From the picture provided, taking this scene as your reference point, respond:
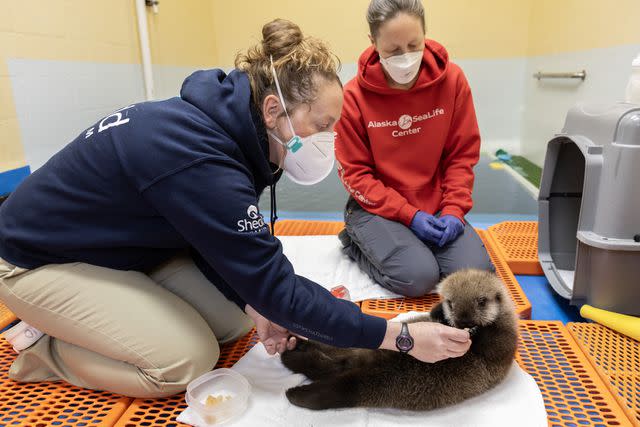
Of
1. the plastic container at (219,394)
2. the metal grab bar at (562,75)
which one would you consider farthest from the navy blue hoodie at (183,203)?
the metal grab bar at (562,75)

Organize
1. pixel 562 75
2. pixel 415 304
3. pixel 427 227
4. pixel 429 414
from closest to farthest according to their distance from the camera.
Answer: pixel 429 414
pixel 415 304
pixel 427 227
pixel 562 75

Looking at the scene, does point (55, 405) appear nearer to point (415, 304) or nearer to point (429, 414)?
point (429, 414)

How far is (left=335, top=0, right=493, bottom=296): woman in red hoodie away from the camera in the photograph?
1967 millimetres

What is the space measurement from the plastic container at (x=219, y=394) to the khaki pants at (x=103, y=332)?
0.04m

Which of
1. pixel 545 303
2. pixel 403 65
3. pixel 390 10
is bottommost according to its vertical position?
pixel 545 303

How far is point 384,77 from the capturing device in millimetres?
2074

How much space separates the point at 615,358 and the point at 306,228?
183 centimetres

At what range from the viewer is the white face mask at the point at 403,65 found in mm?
1920

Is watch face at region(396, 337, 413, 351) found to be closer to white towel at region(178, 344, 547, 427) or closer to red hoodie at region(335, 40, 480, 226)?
white towel at region(178, 344, 547, 427)

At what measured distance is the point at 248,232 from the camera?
113cm

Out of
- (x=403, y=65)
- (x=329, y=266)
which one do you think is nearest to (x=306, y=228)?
(x=329, y=266)

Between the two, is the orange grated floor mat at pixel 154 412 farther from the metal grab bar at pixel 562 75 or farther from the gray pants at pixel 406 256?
the metal grab bar at pixel 562 75

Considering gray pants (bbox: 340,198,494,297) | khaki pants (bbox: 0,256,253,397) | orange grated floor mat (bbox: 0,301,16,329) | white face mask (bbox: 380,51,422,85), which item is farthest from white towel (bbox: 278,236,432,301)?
orange grated floor mat (bbox: 0,301,16,329)

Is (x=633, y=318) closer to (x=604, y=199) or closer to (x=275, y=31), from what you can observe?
(x=604, y=199)
